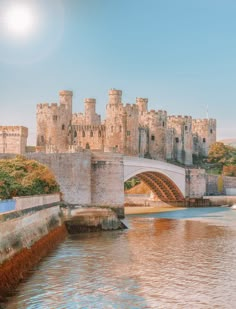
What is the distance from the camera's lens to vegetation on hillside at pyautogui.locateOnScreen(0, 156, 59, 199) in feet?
74.8

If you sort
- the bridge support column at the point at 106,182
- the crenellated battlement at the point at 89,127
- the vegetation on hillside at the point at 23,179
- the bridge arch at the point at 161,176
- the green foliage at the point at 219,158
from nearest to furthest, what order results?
1. the vegetation on hillside at the point at 23,179
2. the bridge support column at the point at 106,182
3. the bridge arch at the point at 161,176
4. the crenellated battlement at the point at 89,127
5. the green foliage at the point at 219,158

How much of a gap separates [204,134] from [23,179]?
57730 mm

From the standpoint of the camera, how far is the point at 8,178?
77.0 ft

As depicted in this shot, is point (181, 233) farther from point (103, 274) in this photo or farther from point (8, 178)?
point (103, 274)

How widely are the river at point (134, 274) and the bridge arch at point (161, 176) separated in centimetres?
1471

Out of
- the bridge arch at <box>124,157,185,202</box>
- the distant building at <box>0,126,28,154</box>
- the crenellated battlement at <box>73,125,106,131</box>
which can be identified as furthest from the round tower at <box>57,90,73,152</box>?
the bridge arch at <box>124,157,185,202</box>

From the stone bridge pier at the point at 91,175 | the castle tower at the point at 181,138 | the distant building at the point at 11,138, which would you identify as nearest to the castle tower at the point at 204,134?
the castle tower at the point at 181,138

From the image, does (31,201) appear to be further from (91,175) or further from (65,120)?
(65,120)

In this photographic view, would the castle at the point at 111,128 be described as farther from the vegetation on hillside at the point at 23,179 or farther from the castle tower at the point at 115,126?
the vegetation on hillside at the point at 23,179

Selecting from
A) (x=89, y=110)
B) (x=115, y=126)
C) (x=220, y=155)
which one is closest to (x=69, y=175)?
(x=115, y=126)

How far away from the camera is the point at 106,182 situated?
36.2 m

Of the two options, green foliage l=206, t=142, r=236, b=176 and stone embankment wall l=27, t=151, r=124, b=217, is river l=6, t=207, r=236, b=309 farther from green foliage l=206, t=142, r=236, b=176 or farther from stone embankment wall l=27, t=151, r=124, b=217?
green foliage l=206, t=142, r=236, b=176

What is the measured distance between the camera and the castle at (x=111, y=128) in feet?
201

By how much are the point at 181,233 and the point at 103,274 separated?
38.9ft
